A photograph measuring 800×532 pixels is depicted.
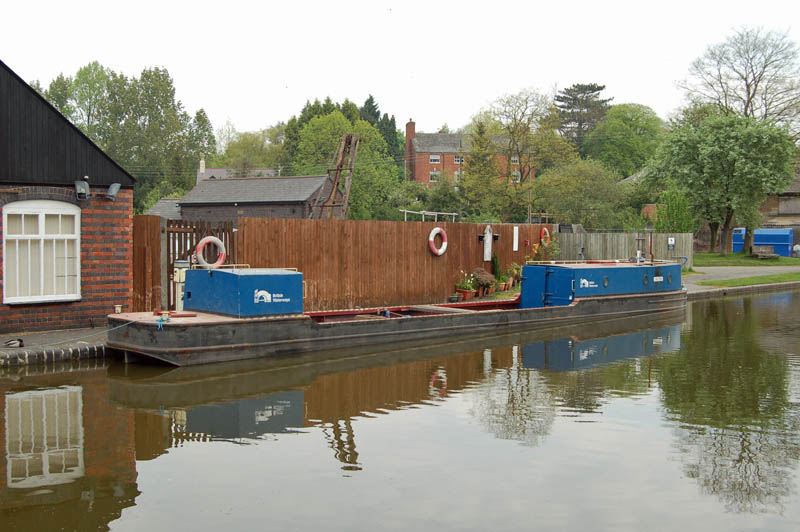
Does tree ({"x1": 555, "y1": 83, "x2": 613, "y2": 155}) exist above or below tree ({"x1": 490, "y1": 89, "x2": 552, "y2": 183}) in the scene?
above

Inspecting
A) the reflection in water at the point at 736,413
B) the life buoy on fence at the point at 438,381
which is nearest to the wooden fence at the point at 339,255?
the life buoy on fence at the point at 438,381

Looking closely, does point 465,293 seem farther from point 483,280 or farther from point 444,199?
point 444,199

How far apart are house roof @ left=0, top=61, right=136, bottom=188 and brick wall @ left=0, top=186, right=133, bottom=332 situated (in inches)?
10.6

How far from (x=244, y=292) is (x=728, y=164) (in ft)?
109

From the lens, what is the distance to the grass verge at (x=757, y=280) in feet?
94.9

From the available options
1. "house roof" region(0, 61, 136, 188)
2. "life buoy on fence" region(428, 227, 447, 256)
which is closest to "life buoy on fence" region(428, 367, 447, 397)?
"life buoy on fence" region(428, 227, 447, 256)

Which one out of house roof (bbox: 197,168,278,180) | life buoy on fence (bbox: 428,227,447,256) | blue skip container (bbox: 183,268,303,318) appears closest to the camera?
blue skip container (bbox: 183,268,303,318)

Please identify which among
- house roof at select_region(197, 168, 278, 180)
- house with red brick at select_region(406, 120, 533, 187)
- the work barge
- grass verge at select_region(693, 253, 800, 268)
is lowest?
the work barge

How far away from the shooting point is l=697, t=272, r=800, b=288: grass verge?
1139 inches

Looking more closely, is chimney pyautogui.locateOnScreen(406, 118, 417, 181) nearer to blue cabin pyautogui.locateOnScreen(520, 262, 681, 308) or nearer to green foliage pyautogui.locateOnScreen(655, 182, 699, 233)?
green foliage pyautogui.locateOnScreen(655, 182, 699, 233)

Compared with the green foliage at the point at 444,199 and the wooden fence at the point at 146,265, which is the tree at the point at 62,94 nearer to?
the green foliage at the point at 444,199

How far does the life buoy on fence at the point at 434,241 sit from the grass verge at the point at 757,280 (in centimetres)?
1331

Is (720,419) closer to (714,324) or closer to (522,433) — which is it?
(522,433)

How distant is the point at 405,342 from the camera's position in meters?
15.4
